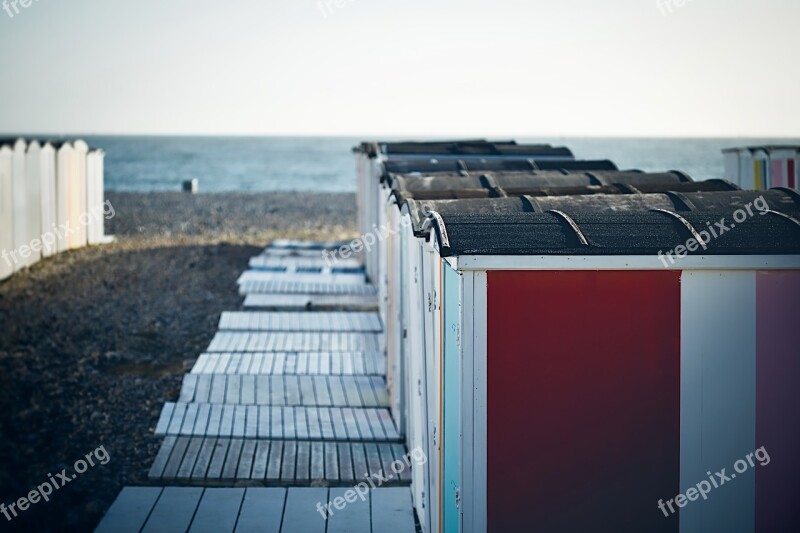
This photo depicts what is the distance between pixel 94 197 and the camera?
1847 cm

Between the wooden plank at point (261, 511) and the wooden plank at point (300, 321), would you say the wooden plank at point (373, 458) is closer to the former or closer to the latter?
the wooden plank at point (261, 511)

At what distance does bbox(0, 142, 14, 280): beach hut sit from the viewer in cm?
1347

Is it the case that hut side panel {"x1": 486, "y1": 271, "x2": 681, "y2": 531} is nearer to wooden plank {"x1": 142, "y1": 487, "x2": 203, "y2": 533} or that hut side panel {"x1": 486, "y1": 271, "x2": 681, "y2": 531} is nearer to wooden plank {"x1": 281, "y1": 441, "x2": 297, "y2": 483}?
wooden plank {"x1": 142, "y1": 487, "x2": 203, "y2": 533}

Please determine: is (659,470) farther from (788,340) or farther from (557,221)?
Result: (557,221)

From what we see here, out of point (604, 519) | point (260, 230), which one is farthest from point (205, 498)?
point (260, 230)

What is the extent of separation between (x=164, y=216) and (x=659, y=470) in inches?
841

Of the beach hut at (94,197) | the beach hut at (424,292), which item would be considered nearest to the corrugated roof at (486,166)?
the beach hut at (424,292)

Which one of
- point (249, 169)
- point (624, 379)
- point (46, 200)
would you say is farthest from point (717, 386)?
point (249, 169)

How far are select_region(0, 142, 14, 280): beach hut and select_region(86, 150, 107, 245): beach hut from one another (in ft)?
12.2

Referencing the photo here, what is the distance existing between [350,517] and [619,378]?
227 cm

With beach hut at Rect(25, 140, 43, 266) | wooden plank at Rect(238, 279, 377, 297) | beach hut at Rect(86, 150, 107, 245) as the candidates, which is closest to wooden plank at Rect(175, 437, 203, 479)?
wooden plank at Rect(238, 279, 377, 297)

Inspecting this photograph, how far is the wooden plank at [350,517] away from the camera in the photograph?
525 cm

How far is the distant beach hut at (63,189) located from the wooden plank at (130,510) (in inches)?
450

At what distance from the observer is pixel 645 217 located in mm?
4438
